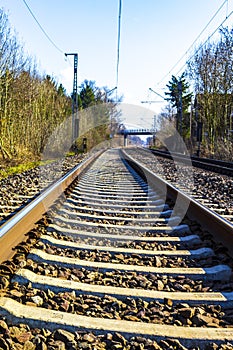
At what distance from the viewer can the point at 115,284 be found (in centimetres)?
245

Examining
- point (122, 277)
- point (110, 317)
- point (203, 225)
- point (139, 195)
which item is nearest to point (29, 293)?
point (110, 317)

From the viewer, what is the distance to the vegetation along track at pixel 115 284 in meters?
1.81

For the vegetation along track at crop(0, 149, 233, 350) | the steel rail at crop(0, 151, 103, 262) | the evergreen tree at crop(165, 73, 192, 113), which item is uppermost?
the evergreen tree at crop(165, 73, 192, 113)

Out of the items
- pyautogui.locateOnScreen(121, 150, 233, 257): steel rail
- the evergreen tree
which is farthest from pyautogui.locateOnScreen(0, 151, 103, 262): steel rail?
the evergreen tree

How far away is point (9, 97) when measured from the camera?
1598cm

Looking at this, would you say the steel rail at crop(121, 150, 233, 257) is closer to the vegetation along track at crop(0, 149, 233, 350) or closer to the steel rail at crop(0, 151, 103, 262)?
the vegetation along track at crop(0, 149, 233, 350)

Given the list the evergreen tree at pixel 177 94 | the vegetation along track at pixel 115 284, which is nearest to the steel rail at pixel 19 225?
the vegetation along track at pixel 115 284

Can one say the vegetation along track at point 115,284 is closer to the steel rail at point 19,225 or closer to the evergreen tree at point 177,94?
the steel rail at point 19,225

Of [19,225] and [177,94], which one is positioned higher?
[177,94]

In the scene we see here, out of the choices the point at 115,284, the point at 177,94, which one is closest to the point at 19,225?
the point at 115,284

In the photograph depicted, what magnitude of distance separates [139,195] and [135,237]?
2.75 m

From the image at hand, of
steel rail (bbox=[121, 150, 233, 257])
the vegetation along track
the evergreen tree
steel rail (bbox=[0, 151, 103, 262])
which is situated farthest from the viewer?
the evergreen tree

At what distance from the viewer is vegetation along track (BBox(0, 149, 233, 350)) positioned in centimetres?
181

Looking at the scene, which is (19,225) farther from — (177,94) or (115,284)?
(177,94)
